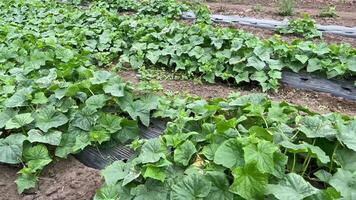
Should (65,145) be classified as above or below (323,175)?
below

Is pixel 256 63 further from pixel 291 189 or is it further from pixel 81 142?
pixel 291 189

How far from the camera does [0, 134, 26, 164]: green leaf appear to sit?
10.0 ft

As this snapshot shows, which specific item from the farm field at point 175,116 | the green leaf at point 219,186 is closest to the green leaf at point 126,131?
the farm field at point 175,116

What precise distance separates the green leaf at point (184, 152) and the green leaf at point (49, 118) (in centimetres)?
108

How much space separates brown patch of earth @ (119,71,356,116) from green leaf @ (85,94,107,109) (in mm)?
1175

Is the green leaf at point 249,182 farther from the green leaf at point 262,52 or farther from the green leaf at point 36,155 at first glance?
the green leaf at point 262,52

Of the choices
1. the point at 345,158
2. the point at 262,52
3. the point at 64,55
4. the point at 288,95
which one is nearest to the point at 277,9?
the point at 262,52

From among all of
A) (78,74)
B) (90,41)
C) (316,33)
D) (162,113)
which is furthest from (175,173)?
(316,33)

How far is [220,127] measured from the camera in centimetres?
271

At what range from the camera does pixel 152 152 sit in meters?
2.66

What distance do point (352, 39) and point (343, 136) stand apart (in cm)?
368

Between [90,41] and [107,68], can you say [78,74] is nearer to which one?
[107,68]

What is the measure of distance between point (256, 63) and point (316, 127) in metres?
2.15

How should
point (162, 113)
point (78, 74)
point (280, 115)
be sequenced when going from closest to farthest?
point (280, 115), point (162, 113), point (78, 74)
